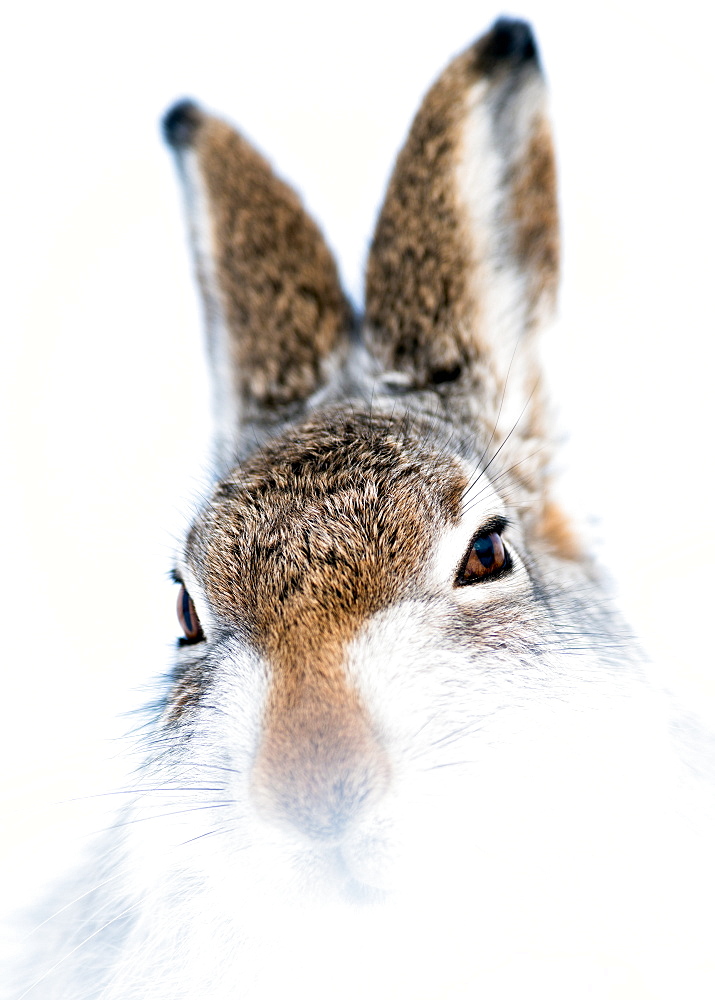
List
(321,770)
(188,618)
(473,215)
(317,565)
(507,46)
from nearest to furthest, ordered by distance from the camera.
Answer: (321,770) → (317,565) → (188,618) → (507,46) → (473,215)

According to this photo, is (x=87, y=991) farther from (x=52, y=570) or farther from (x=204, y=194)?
(x=204, y=194)

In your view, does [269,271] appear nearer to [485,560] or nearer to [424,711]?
[485,560]

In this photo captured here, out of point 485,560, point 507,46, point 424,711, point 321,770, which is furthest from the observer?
point 507,46

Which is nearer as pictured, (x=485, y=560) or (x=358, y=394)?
(x=485, y=560)

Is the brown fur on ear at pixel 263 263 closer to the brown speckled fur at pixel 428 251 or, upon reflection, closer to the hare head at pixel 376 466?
the hare head at pixel 376 466

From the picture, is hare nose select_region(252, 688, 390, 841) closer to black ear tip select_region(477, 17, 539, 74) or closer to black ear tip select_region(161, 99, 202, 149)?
black ear tip select_region(477, 17, 539, 74)

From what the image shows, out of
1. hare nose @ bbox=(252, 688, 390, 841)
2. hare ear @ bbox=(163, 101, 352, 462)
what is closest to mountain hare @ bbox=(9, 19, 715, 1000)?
hare nose @ bbox=(252, 688, 390, 841)

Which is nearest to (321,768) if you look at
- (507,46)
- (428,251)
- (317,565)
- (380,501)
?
(317,565)

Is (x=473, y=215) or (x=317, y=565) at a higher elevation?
(x=473, y=215)
